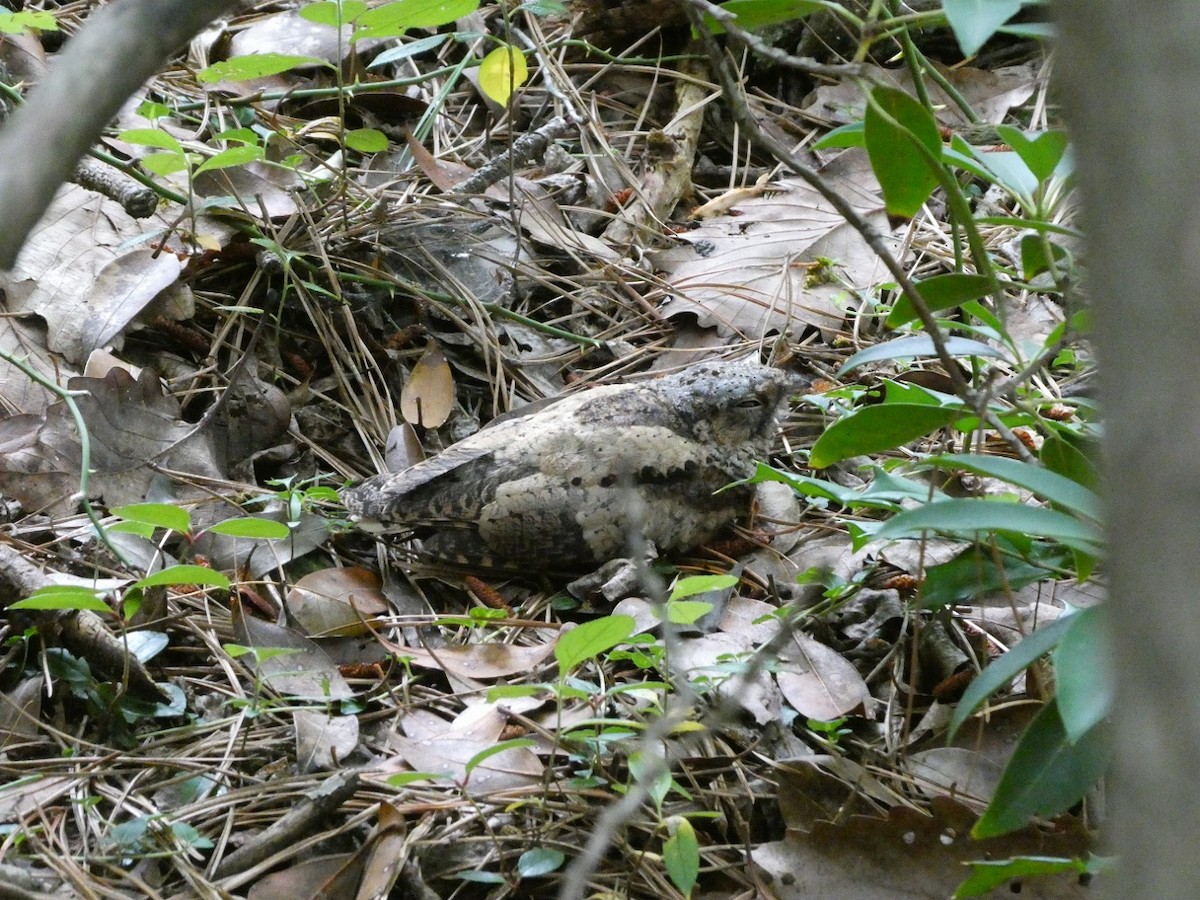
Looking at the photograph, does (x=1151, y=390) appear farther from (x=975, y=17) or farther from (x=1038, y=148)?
(x=1038, y=148)

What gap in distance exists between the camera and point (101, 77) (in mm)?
952

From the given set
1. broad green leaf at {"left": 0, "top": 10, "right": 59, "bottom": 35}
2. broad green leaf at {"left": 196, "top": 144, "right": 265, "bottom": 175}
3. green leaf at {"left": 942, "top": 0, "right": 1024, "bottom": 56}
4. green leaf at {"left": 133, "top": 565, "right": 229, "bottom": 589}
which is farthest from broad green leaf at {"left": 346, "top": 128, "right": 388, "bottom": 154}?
green leaf at {"left": 942, "top": 0, "right": 1024, "bottom": 56}

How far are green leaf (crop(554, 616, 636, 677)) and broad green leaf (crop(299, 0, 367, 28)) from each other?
1.89 m

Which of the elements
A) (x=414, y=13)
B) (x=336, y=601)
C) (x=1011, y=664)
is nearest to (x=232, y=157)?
(x=414, y=13)

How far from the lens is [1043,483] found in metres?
1.48

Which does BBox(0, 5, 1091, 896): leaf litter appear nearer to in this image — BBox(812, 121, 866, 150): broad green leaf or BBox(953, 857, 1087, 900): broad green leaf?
BBox(953, 857, 1087, 900): broad green leaf

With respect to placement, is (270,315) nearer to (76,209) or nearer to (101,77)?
(76,209)

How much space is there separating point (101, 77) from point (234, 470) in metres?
2.25

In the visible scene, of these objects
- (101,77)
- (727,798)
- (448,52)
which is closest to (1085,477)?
(727,798)

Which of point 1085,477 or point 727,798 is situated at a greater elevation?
point 1085,477

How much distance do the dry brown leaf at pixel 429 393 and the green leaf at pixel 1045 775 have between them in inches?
85.0

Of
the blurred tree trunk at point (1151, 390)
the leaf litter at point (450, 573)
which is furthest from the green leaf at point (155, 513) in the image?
the blurred tree trunk at point (1151, 390)

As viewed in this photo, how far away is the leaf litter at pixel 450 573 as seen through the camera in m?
1.81

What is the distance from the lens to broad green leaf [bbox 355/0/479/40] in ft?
8.61
